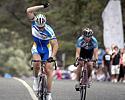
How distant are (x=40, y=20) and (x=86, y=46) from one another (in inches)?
118

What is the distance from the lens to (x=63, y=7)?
4538 centimetres

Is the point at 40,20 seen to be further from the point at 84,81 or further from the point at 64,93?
the point at 64,93

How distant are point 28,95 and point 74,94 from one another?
165 centimetres

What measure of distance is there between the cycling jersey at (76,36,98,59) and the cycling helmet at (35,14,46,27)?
8.30 ft

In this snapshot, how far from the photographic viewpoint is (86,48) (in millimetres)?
16656

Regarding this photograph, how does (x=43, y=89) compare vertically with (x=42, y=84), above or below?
below

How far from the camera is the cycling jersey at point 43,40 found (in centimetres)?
1420

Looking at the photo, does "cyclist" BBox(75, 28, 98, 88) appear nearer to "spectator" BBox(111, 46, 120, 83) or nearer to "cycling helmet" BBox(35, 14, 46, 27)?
"cycling helmet" BBox(35, 14, 46, 27)

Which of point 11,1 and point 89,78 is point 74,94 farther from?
point 11,1

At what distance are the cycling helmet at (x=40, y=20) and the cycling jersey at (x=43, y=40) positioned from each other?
0.22m

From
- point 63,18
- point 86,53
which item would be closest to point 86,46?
point 86,53

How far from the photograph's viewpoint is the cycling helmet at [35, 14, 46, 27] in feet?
45.4

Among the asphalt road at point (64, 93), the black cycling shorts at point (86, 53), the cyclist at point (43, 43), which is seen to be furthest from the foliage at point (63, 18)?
the cyclist at point (43, 43)

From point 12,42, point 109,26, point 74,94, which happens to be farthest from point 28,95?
point 12,42
